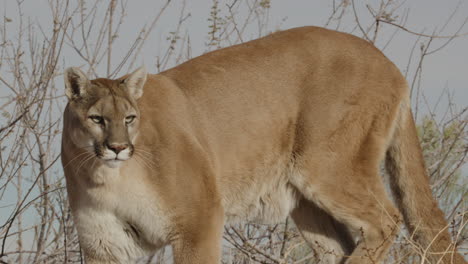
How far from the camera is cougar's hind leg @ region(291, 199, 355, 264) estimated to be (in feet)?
16.4

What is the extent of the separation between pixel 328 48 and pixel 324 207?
40.0 inches

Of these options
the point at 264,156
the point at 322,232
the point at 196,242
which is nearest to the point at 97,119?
the point at 196,242

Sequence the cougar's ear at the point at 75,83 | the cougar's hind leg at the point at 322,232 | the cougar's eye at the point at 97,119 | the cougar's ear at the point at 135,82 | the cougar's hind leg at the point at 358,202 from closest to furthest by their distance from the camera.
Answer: the cougar's eye at the point at 97,119 → the cougar's ear at the point at 75,83 → the cougar's ear at the point at 135,82 → the cougar's hind leg at the point at 358,202 → the cougar's hind leg at the point at 322,232

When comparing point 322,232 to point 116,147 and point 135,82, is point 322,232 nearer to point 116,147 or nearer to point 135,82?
point 135,82

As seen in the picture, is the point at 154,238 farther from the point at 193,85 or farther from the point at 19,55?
the point at 19,55

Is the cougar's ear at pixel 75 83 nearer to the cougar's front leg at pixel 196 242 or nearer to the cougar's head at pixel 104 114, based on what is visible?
the cougar's head at pixel 104 114

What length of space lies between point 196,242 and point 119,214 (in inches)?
17.7

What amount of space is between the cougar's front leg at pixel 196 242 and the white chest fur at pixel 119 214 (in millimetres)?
106

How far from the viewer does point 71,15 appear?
541cm

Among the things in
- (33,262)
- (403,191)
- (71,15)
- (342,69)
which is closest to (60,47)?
(71,15)

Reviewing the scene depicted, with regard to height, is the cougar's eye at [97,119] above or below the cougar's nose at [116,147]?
above

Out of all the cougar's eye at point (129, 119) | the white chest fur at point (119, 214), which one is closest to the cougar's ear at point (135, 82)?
the cougar's eye at point (129, 119)

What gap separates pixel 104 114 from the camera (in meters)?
3.79

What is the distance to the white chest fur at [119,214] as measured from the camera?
397cm
